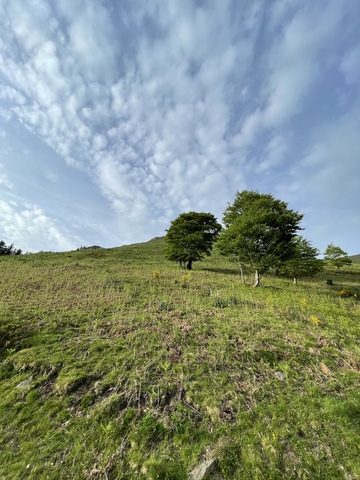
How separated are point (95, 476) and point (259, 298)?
12.6 m

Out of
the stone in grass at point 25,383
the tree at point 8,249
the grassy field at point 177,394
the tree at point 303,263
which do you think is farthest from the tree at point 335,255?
the tree at point 8,249

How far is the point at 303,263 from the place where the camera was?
22.8 metres

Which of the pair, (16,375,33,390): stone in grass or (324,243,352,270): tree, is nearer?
(16,375,33,390): stone in grass

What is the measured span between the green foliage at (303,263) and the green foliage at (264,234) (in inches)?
150

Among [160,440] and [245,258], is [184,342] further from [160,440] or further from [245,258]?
[245,258]

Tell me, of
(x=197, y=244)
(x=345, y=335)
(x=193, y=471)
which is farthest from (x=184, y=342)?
(x=197, y=244)

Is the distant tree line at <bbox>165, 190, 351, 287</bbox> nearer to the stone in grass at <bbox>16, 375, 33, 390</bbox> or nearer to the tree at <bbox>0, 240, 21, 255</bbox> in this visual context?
the stone in grass at <bbox>16, 375, 33, 390</bbox>

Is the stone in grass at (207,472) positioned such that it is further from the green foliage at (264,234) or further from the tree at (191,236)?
the tree at (191,236)

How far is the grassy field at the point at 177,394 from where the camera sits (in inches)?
150

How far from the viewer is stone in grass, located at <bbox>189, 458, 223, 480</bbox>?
353 centimetres

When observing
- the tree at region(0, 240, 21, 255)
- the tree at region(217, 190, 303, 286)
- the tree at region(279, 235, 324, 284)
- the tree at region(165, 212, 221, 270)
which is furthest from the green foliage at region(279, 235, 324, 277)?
the tree at region(0, 240, 21, 255)

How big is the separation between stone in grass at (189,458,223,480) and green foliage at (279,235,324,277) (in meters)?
20.1

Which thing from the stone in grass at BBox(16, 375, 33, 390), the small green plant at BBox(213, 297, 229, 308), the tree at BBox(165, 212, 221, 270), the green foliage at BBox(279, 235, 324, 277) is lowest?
the stone in grass at BBox(16, 375, 33, 390)

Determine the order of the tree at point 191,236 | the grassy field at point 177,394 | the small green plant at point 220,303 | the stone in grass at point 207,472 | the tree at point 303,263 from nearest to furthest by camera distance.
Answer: the stone in grass at point 207,472 → the grassy field at point 177,394 → the small green plant at point 220,303 → the tree at point 303,263 → the tree at point 191,236
